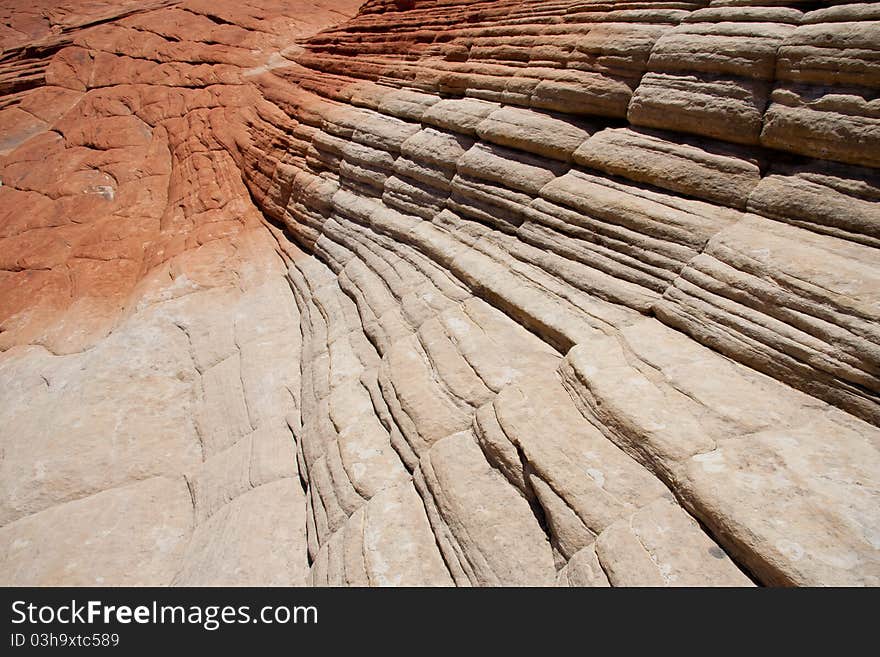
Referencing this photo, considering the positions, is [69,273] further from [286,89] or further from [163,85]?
[163,85]

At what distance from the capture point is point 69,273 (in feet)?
34.4

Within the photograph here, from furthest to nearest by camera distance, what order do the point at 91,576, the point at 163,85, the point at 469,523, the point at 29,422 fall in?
the point at 163,85 → the point at 29,422 → the point at 91,576 → the point at 469,523

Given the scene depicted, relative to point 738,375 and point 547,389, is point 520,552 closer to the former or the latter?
point 547,389

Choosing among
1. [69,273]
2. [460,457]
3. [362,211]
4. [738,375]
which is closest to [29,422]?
[69,273]

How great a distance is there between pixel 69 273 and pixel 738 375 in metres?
10.5

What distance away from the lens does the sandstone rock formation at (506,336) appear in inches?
149

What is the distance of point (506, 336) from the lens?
18.0ft

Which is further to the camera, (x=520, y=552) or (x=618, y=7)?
(x=618, y=7)

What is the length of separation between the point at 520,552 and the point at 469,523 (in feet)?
1.37

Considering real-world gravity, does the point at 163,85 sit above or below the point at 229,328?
above

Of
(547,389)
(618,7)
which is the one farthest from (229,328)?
(618,7)

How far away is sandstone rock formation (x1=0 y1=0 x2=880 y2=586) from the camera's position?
3777mm

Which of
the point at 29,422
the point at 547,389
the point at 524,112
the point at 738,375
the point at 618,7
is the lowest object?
the point at 29,422

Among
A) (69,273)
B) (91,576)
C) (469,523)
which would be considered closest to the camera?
(469,523)
